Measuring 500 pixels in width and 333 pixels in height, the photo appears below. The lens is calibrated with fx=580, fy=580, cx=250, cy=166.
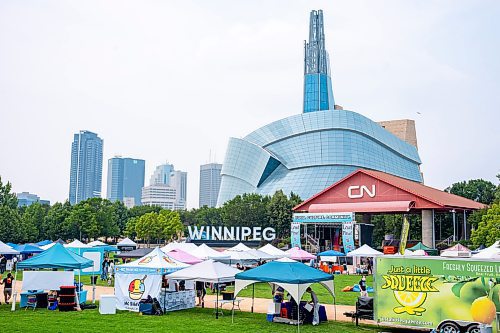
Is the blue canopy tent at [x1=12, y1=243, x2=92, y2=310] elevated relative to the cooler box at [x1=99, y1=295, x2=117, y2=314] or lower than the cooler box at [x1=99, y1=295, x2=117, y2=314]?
elevated

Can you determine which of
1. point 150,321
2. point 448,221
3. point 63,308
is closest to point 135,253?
point 63,308

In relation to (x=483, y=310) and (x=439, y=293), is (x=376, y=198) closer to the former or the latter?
(x=439, y=293)

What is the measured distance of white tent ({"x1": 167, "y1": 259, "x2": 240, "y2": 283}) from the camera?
71.3ft

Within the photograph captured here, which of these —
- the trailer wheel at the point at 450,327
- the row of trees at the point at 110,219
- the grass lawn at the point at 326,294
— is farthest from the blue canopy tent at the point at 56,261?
the row of trees at the point at 110,219

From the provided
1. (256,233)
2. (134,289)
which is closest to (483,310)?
(134,289)

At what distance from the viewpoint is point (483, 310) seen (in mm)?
16047

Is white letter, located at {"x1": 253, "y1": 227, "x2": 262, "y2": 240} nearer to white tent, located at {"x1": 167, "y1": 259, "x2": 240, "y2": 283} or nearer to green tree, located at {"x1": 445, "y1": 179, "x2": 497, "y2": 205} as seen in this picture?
green tree, located at {"x1": 445, "y1": 179, "x2": 497, "y2": 205}

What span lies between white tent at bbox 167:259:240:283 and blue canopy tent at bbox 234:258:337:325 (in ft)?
4.06

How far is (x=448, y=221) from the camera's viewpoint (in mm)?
76688

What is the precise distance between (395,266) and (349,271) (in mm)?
31610

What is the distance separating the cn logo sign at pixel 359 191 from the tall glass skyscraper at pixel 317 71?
88.6m

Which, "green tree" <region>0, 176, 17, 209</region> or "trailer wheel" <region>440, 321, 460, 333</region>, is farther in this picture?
"green tree" <region>0, 176, 17, 209</region>

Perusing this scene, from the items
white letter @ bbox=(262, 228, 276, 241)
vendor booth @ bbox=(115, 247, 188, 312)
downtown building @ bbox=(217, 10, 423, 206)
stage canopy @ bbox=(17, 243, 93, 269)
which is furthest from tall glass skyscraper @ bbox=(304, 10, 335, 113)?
vendor booth @ bbox=(115, 247, 188, 312)

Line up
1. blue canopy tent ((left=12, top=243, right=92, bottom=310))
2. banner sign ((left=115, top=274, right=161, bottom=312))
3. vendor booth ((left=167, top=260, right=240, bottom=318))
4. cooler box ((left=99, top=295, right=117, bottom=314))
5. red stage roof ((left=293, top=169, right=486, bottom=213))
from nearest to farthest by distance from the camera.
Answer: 1. vendor booth ((left=167, top=260, right=240, bottom=318))
2. cooler box ((left=99, top=295, right=117, bottom=314))
3. banner sign ((left=115, top=274, right=161, bottom=312))
4. blue canopy tent ((left=12, top=243, right=92, bottom=310))
5. red stage roof ((left=293, top=169, right=486, bottom=213))
